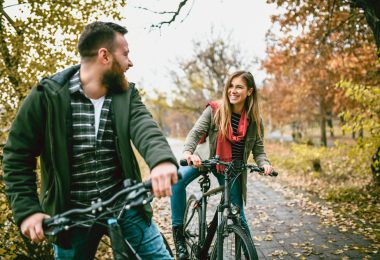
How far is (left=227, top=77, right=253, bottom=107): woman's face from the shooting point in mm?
3818

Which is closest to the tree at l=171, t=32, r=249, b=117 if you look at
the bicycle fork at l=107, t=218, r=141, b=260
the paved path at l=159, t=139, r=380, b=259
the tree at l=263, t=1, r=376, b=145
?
the tree at l=263, t=1, r=376, b=145

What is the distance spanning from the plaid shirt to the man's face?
0.33 ft

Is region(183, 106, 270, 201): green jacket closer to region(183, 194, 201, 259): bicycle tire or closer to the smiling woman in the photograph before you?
the smiling woman

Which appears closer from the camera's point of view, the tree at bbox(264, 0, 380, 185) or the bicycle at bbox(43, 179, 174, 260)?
the bicycle at bbox(43, 179, 174, 260)

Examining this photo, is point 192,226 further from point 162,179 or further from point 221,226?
point 162,179

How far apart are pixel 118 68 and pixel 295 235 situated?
15.3ft

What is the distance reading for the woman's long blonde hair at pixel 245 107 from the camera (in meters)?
3.76

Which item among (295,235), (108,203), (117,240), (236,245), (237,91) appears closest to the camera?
(108,203)

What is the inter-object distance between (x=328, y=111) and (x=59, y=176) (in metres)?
21.5

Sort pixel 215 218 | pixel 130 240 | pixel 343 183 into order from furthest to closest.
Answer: pixel 343 183, pixel 215 218, pixel 130 240

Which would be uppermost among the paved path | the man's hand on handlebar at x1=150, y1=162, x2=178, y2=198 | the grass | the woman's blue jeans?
the man's hand on handlebar at x1=150, y1=162, x2=178, y2=198

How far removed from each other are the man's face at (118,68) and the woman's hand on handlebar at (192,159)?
51.5 inches

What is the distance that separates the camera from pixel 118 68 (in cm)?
209

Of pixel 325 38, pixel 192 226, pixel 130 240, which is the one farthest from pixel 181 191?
pixel 325 38
